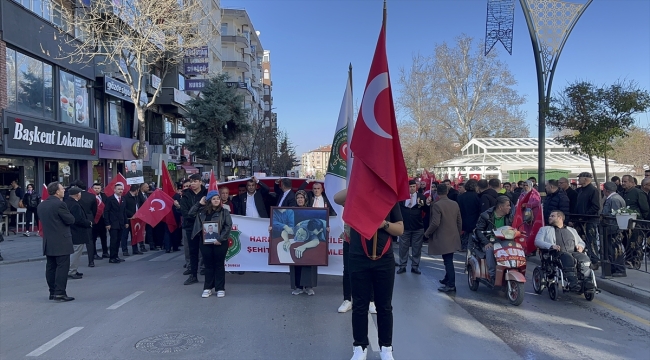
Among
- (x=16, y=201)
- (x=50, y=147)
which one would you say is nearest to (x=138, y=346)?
(x=16, y=201)

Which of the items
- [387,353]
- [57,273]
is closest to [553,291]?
[387,353]

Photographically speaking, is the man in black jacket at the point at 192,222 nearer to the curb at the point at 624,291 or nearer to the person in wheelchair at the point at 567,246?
the person in wheelchair at the point at 567,246

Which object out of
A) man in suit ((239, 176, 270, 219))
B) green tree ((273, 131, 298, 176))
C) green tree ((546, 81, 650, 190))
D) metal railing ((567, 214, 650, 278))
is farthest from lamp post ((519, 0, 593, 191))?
green tree ((273, 131, 298, 176))

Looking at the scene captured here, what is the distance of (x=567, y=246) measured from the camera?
24.9ft

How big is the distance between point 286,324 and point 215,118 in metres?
25.3

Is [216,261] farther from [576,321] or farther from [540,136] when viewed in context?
[540,136]

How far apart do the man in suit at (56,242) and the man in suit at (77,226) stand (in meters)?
1.13

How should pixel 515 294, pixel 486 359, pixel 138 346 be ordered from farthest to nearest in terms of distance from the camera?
pixel 515 294 → pixel 138 346 → pixel 486 359

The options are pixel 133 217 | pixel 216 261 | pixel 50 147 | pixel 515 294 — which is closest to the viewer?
pixel 515 294

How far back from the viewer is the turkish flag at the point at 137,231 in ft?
42.8

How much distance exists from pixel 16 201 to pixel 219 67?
3360 centimetres

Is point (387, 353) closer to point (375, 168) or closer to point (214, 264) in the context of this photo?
point (375, 168)

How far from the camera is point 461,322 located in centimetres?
638

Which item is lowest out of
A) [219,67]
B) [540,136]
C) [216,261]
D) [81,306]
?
[81,306]
